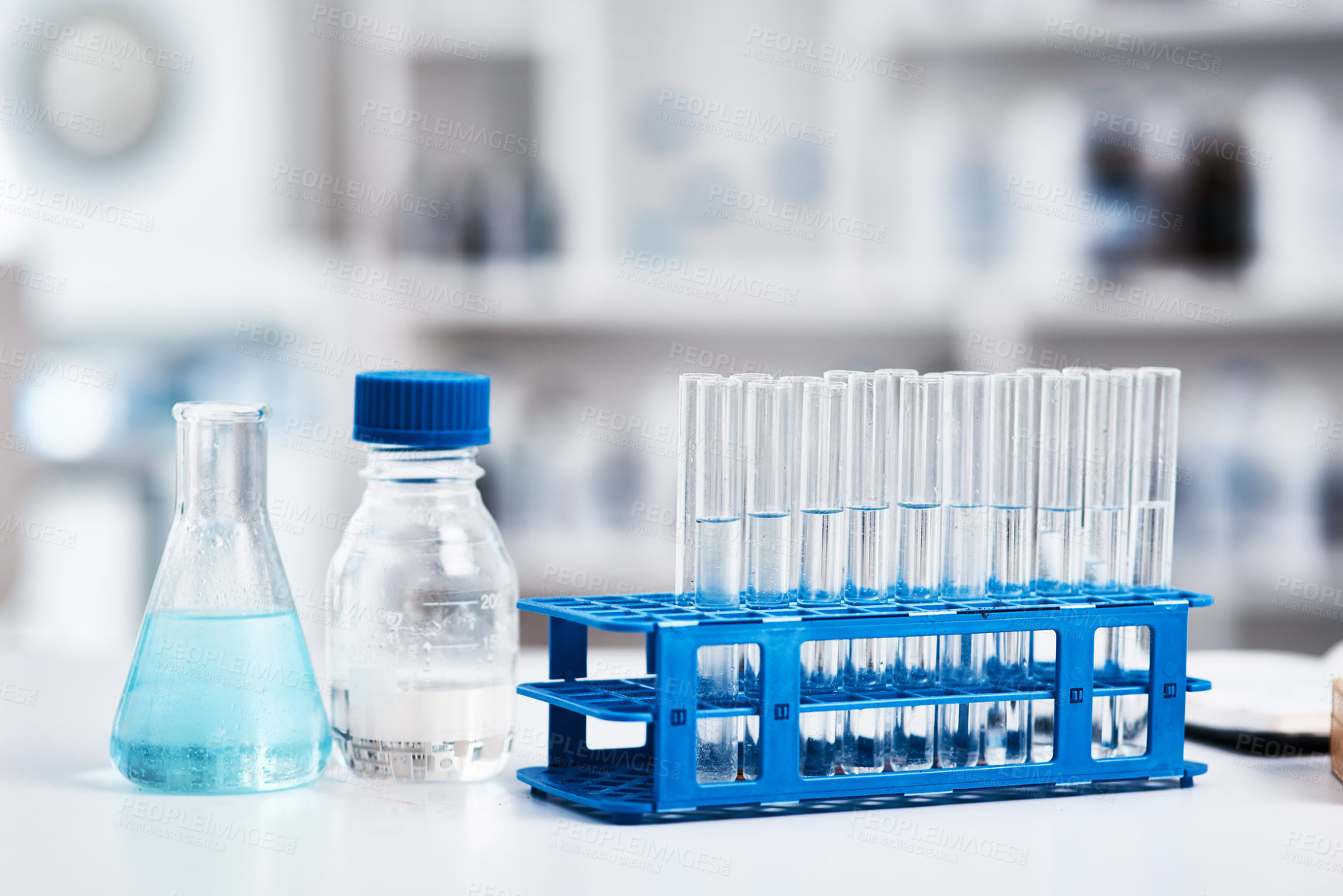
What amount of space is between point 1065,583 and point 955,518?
0.28 feet

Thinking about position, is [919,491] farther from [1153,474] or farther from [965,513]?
[1153,474]

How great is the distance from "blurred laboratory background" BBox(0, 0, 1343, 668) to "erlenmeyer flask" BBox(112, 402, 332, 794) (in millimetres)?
1491

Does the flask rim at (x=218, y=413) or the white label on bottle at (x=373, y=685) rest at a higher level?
the flask rim at (x=218, y=413)

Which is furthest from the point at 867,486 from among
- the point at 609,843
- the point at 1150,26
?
the point at 1150,26

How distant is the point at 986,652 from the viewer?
773 mm

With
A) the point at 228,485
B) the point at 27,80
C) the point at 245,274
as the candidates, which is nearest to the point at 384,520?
the point at 228,485

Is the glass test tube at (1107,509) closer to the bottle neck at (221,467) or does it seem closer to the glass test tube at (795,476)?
the glass test tube at (795,476)

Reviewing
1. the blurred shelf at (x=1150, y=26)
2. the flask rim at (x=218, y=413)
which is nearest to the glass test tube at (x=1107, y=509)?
the flask rim at (x=218, y=413)

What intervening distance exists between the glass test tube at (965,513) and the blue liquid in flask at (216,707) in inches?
13.9

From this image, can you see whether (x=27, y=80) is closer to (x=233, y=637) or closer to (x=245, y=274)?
(x=245, y=274)

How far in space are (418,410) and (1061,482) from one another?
359 mm

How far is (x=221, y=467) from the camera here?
78 centimetres

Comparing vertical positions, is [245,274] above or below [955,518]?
above

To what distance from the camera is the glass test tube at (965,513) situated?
769 mm
